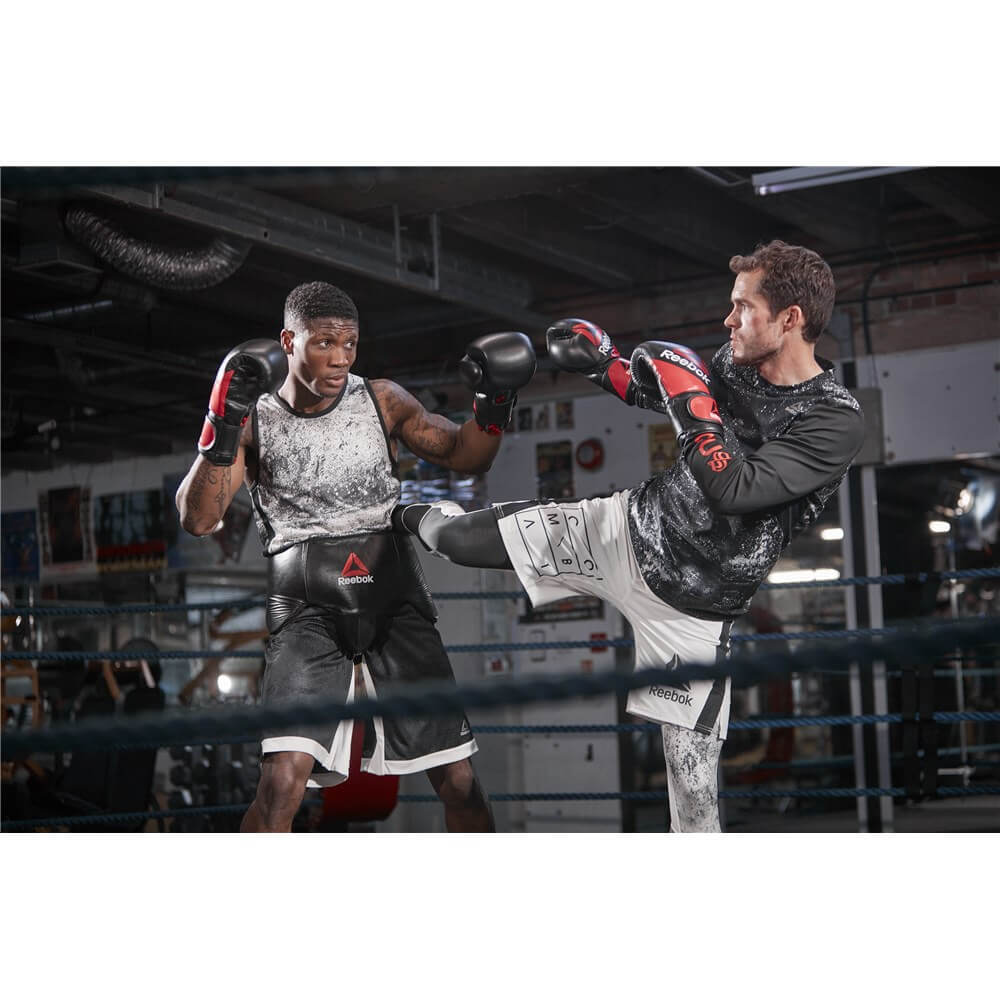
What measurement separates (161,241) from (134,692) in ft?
7.60

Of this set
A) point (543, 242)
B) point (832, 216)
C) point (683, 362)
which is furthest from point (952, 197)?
point (683, 362)

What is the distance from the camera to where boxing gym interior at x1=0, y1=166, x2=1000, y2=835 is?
11.0ft

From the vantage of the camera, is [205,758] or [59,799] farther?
[205,758]

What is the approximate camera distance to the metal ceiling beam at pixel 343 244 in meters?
3.54

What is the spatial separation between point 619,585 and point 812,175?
1.42m

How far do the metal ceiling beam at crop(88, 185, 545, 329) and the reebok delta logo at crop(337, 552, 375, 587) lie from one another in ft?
4.49

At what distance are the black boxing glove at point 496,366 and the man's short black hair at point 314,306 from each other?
328 mm

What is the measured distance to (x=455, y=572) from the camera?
159 inches

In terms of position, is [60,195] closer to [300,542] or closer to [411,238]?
[411,238]

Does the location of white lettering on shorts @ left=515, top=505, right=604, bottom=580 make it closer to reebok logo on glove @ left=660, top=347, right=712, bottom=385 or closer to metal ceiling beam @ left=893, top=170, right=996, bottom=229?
reebok logo on glove @ left=660, top=347, right=712, bottom=385

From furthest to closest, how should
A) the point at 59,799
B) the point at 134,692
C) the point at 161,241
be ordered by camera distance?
the point at 134,692 < the point at 59,799 < the point at 161,241

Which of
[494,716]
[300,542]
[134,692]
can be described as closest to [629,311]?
[494,716]

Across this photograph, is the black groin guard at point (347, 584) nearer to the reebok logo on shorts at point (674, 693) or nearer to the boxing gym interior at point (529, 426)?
the boxing gym interior at point (529, 426)

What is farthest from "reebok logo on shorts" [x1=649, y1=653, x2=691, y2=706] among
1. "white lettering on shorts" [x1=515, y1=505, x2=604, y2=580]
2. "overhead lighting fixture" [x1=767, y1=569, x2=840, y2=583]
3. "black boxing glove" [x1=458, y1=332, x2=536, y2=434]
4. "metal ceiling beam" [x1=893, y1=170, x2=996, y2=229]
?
"overhead lighting fixture" [x1=767, y1=569, x2=840, y2=583]
